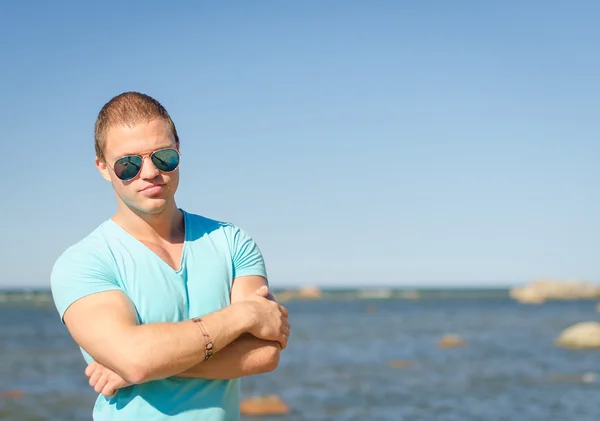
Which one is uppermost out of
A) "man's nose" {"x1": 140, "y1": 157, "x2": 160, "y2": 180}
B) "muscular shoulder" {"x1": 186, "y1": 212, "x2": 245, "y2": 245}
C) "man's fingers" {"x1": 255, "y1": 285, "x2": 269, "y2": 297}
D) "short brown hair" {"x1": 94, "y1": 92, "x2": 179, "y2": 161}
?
"short brown hair" {"x1": 94, "y1": 92, "x2": 179, "y2": 161}

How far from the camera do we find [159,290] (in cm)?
295

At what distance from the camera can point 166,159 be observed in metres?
3.04

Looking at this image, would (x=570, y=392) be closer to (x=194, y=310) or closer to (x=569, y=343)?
(x=569, y=343)

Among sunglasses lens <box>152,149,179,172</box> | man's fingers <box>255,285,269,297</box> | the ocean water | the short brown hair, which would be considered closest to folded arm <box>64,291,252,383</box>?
man's fingers <box>255,285,269,297</box>

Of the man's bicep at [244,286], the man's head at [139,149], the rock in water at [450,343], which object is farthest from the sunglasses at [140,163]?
the rock in water at [450,343]

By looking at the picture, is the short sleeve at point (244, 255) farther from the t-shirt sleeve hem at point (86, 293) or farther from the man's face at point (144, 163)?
the t-shirt sleeve hem at point (86, 293)

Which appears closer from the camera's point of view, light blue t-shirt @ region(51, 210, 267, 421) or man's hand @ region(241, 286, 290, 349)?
light blue t-shirt @ region(51, 210, 267, 421)

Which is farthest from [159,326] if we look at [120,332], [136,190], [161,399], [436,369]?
[436,369]

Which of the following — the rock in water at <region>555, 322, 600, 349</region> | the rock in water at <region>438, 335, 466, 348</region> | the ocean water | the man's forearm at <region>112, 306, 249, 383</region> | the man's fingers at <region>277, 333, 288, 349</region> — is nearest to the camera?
the man's forearm at <region>112, 306, 249, 383</region>

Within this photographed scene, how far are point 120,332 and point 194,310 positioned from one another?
37 cm

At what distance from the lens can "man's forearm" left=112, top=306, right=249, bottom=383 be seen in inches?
108

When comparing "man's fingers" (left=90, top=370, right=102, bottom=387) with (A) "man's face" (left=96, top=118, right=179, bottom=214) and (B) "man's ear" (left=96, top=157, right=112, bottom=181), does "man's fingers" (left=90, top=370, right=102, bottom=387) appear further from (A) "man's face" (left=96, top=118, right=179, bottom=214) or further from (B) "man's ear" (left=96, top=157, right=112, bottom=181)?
(B) "man's ear" (left=96, top=157, right=112, bottom=181)

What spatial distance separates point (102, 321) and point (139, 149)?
76 centimetres

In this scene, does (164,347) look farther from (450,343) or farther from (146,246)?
(450,343)
